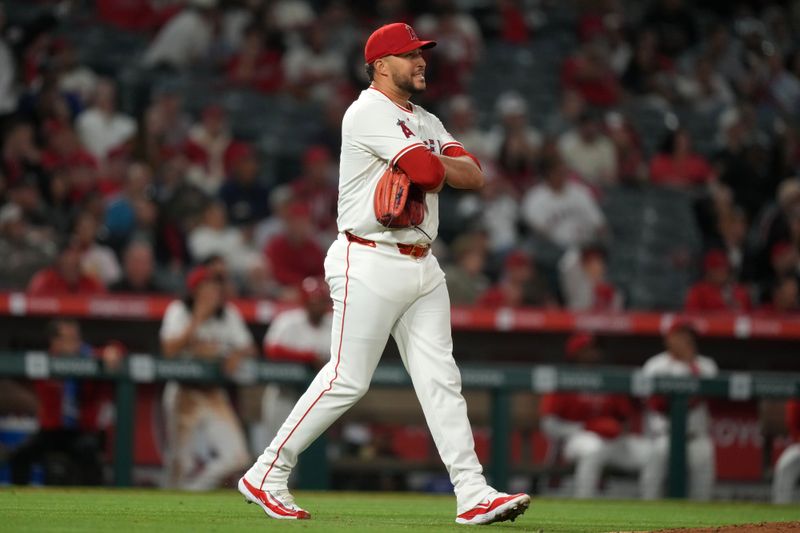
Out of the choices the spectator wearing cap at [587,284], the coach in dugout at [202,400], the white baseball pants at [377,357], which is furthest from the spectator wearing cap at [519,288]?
the white baseball pants at [377,357]

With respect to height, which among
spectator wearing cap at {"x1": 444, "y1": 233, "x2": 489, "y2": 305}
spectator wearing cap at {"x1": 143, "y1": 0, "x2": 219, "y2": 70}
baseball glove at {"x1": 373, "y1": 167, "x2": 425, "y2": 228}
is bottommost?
spectator wearing cap at {"x1": 444, "y1": 233, "x2": 489, "y2": 305}

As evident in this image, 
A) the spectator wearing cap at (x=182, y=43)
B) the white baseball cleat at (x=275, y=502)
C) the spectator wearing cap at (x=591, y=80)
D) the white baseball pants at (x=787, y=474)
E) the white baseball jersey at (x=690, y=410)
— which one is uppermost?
the spectator wearing cap at (x=182, y=43)

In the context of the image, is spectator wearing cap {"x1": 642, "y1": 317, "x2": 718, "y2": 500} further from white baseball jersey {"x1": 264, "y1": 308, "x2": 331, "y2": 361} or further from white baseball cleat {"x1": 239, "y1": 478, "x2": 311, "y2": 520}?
white baseball cleat {"x1": 239, "y1": 478, "x2": 311, "y2": 520}

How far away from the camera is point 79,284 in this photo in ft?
30.2

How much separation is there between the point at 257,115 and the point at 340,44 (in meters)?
1.33

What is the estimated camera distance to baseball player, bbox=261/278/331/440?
27.0 ft

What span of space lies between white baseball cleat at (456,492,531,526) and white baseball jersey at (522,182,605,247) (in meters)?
6.81

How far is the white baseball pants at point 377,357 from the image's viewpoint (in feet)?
15.8

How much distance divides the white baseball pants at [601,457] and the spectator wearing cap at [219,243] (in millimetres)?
3065

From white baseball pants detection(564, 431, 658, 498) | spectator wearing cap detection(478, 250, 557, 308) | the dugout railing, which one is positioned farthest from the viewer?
spectator wearing cap detection(478, 250, 557, 308)

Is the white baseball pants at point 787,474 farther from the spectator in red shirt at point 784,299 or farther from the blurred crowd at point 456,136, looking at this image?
the blurred crowd at point 456,136

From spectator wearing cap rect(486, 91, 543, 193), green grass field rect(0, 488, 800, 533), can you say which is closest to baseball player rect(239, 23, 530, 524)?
green grass field rect(0, 488, 800, 533)

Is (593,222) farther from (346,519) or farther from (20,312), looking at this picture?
(346,519)

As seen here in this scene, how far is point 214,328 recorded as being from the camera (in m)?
8.43
